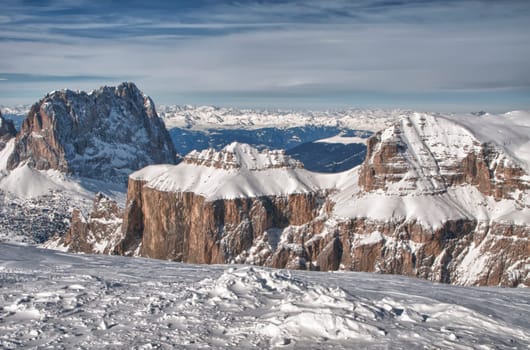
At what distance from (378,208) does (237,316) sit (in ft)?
306

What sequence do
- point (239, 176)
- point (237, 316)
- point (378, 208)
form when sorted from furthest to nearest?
point (239, 176) < point (378, 208) < point (237, 316)

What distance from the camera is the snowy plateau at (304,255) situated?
34.0 metres

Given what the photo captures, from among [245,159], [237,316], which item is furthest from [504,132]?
[237,316]

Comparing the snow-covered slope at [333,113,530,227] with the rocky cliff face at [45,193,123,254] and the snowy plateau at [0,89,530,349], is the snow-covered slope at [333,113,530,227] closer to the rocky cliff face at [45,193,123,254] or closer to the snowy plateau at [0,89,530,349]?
the snowy plateau at [0,89,530,349]

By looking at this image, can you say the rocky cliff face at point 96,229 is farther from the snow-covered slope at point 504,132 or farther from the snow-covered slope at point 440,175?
the snow-covered slope at point 504,132

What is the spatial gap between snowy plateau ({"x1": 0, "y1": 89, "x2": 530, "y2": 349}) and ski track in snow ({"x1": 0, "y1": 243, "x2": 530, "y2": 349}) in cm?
15

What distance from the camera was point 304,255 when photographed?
13112 centimetres

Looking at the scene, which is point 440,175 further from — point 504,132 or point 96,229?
point 96,229

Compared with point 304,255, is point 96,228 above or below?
below

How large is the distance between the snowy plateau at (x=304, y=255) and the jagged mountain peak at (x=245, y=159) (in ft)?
1.51

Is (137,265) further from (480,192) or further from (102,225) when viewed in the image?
(102,225)

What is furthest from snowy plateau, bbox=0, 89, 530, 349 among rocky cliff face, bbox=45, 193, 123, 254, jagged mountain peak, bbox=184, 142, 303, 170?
rocky cliff face, bbox=45, 193, 123, 254

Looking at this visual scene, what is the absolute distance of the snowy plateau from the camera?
34000mm

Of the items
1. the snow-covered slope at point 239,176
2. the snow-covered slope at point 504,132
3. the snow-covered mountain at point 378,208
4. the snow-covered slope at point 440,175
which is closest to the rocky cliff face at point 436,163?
the snow-covered slope at point 440,175
